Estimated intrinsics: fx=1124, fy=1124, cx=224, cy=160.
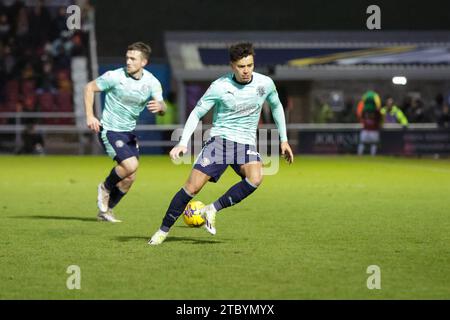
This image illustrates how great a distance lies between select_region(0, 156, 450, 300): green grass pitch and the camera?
8664 millimetres

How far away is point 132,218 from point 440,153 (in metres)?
19.6

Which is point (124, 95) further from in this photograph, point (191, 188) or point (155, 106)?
point (191, 188)

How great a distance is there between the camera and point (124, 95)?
45.5ft

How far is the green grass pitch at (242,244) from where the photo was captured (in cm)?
866

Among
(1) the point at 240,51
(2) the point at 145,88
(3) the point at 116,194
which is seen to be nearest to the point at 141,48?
(2) the point at 145,88

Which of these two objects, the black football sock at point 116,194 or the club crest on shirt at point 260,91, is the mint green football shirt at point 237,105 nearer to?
the club crest on shirt at point 260,91

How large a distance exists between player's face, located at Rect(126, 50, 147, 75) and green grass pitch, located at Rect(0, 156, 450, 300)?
1910mm

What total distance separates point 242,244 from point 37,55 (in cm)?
3043

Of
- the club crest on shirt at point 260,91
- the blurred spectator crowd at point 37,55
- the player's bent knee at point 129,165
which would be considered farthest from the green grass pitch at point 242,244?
the blurred spectator crowd at point 37,55

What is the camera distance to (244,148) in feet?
37.9

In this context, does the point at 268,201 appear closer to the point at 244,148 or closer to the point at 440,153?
the point at 244,148

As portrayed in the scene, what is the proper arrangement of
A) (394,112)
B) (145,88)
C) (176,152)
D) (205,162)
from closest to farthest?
(176,152) < (205,162) < (145,88) < (394,112)

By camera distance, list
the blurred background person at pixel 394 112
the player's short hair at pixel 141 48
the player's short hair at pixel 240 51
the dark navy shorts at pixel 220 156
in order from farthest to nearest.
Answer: the blurred background person at pixel 394 112
the player's short hair at pixel 141 48
the dark navy shorts at pixel 220 156
the player's short hair at pixel 240 51

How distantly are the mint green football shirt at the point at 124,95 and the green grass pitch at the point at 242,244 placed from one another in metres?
1.28
